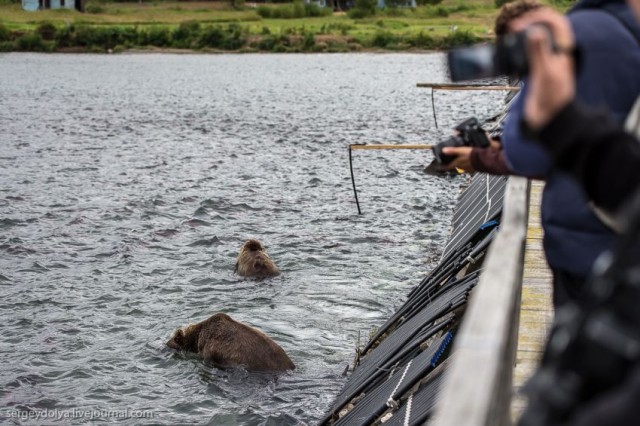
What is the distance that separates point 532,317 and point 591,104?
437 centimetres

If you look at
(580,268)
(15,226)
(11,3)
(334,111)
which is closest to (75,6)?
(11,3)

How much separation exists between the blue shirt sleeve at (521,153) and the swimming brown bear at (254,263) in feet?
47.5

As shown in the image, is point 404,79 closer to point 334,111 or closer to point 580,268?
point 334,111

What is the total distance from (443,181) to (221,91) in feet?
137

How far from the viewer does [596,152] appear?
2.93 m

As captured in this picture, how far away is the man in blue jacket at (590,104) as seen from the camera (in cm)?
407

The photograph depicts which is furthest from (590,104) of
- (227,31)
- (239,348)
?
(227,31)

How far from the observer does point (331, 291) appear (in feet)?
57.9

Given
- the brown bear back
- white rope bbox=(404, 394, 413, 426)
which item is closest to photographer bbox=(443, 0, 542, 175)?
white rope bbox=(404, 394, 413, 426)

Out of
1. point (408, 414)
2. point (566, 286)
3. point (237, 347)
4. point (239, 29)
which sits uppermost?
point (566, 286)

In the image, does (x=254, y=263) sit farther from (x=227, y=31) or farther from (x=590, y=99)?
(x=227, y=31)

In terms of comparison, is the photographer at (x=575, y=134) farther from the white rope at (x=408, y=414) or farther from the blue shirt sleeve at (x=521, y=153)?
the white rope at (x=408, y=414)

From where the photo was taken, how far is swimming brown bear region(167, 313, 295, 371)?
12.9m

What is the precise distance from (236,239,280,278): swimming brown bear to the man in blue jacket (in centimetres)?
1455
